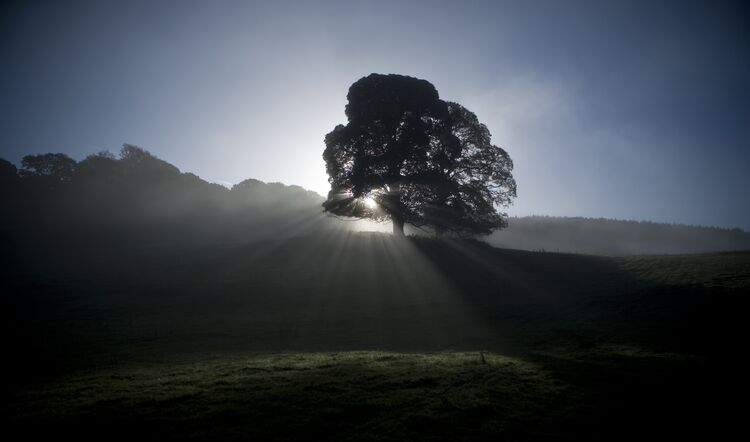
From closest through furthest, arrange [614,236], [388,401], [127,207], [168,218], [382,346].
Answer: [388,401]
[382,346]
[168,218]
[127,207]
[614,236]

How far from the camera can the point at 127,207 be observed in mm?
80812

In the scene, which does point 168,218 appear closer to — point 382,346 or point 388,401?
point 382,346

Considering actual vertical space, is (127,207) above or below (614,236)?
above

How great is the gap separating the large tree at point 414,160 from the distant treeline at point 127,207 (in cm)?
2735

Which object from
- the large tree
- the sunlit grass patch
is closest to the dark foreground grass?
the sunlit grass patch

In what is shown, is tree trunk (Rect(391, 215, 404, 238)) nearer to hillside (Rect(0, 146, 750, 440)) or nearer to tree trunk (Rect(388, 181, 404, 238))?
tree trunk (Rect(388, 181, 404, 238))

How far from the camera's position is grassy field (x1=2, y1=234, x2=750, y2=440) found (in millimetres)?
8844

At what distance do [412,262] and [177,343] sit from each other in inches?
803

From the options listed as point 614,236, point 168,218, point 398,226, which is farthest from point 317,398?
point 614,236

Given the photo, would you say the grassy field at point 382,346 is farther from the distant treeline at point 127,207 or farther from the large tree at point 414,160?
the distant treeline at point 127,207

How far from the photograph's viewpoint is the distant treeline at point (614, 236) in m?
93.2

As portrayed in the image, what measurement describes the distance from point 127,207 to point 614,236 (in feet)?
430

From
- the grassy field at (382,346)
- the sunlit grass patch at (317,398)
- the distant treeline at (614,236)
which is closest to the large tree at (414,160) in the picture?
the grassy field at (382,346)

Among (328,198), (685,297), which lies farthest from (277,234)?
(685,297)
